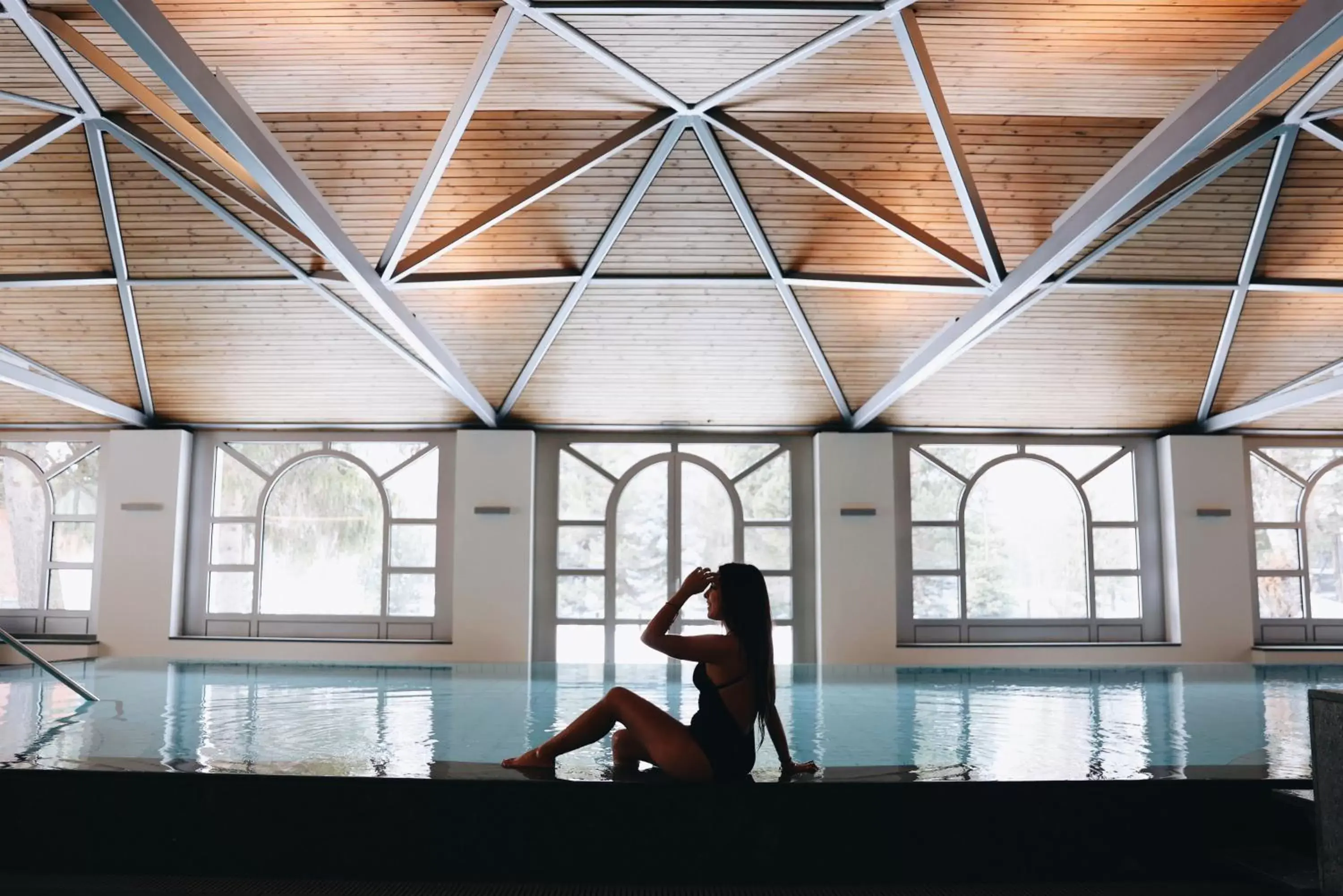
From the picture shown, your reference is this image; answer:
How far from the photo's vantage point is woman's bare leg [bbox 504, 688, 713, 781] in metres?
4.06

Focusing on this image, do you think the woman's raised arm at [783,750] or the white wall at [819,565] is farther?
the white wall at [819,565]

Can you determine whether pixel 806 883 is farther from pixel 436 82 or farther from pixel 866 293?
pixel 866 293

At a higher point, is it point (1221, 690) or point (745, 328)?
point (745, 328)

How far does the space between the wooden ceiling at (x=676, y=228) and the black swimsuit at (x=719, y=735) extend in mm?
5481

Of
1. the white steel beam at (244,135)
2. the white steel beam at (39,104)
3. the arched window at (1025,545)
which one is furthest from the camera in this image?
the arched window at (1025,545)

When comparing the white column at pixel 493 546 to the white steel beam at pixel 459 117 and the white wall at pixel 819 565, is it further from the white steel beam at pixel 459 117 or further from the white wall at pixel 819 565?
the white steel beam at pixel 459 117

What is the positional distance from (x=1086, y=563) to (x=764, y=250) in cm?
808

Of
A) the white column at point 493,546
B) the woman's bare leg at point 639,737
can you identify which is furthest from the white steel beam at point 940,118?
the white column at point 493,546

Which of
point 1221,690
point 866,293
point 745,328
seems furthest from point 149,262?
point 1221,690

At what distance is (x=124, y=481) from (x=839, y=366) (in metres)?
10.9

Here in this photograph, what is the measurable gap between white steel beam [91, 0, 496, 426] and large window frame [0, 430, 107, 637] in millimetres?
8300

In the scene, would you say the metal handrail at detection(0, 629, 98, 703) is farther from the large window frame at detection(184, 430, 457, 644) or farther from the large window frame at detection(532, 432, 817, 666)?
the large window frame at detection(532, 432, 817, 666)

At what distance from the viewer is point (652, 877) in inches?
158

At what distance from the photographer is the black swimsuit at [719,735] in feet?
13.4
